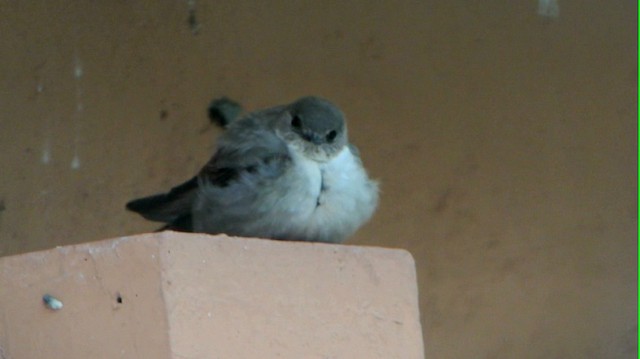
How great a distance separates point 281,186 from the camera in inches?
85.7

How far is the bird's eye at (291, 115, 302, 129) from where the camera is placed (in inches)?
92.0

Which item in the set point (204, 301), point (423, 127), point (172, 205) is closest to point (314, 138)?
point (172, 205)

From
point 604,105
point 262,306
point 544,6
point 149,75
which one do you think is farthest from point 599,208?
point 262,306

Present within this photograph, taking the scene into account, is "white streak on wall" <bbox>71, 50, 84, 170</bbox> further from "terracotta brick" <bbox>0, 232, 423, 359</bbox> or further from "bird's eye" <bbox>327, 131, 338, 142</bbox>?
"terracotta brick" <bbox>0, 232, 423, 359</bbox>

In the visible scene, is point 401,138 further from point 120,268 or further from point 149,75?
point 120,268

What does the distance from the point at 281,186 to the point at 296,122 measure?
20 cm

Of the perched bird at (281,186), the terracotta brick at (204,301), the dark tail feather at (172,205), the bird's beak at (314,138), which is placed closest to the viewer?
the terracotta brick at (204,301)

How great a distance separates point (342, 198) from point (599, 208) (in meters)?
1.47

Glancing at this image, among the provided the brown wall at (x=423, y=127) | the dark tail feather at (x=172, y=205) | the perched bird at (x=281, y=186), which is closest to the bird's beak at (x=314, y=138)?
the perched bird at (x=281, y=186)

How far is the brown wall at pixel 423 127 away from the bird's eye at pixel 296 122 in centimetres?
72

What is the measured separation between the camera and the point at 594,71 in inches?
140

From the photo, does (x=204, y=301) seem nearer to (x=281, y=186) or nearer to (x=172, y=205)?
(x=281, y=186)

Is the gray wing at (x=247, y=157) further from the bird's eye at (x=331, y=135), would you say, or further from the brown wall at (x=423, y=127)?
the brown wall at (x=423, y=127)

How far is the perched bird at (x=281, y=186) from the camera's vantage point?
2.18m
